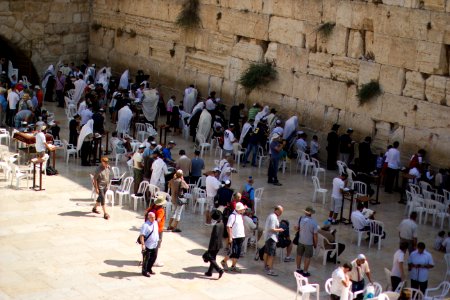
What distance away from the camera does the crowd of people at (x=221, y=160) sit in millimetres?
14664

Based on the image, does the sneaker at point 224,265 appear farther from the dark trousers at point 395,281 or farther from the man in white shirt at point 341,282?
the dark trousers at point 395,281

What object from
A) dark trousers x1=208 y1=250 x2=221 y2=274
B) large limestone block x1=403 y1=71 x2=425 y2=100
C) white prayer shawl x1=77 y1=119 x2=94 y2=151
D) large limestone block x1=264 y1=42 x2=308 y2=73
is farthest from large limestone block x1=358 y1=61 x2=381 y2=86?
dark trousers x1=208 y1=250 x2=221 y2=274

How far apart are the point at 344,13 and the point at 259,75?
3385 millimetres

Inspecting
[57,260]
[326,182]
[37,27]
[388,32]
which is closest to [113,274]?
[57,260]

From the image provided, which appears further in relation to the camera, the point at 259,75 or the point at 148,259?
the point at 259,75

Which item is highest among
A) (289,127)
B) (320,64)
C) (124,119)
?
(320,64)

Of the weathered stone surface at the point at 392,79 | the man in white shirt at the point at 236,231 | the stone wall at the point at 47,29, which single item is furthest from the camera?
the stone wall at the point at 47,29

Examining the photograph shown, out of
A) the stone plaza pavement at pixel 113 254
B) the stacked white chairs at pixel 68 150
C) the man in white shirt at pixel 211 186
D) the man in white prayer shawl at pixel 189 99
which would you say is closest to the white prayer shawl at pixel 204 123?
the man in white prayer shawl at pixel 189 99

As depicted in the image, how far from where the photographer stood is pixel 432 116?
20719 millimetres

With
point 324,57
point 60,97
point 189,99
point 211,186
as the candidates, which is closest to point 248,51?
point 189,99

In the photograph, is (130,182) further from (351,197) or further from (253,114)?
(253,114)

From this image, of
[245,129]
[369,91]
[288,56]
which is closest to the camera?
[369,91]

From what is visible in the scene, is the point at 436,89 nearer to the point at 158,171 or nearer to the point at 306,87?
the point at 306,87

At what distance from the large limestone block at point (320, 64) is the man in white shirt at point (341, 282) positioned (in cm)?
Result: 1072
